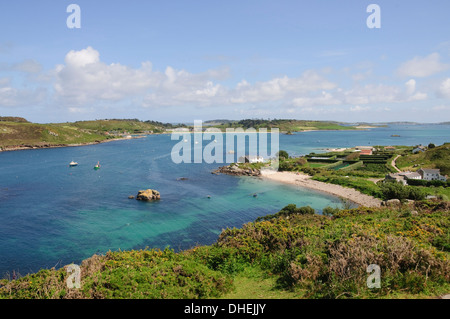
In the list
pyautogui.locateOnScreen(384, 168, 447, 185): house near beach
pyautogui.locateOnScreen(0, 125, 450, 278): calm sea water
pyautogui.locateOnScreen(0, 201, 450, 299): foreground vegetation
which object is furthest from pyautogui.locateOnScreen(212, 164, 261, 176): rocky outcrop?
pyautogui.locateOnScreen(0, 201, 450, 299): foreground vegetation

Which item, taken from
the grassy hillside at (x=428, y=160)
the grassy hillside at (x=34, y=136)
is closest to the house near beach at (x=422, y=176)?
the grassy hillside at (x=428, y=160)

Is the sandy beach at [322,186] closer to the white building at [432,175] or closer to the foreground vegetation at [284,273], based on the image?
the white building at [432,175]

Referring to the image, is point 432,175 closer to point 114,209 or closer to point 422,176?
point 422,176

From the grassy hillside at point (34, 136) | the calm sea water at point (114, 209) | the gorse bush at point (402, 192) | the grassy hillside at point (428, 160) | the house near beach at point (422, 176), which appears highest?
the grassy hillside at point (34, 136)

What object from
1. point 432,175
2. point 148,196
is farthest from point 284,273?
point 432,175
